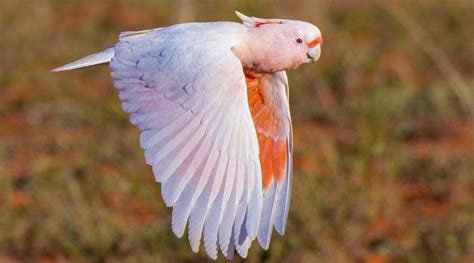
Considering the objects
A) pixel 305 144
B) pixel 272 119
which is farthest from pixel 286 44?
pixel 305 144

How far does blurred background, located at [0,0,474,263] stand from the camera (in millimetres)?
4793

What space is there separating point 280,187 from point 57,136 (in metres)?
2.91

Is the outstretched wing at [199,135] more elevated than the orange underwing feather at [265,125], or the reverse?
the outstretched wing at [199,135]

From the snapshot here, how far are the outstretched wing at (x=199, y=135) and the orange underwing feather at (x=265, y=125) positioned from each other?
0.39m

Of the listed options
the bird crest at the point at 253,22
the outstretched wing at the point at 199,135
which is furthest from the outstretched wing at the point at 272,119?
the outstretched wing at the point at 199,135

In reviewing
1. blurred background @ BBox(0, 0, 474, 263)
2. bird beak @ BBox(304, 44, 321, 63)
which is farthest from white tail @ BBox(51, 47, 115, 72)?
blurred background @ BBox(0, 0, 474, 263)

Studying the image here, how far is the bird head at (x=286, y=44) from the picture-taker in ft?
11.9

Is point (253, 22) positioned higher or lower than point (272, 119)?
higher

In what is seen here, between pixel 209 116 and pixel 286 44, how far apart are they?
45cm

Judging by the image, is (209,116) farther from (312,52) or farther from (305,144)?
(305,144)

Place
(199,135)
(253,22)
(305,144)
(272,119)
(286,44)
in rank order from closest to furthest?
(199,135) < (286,44) < (253,22) < (272,119) < (305,144)

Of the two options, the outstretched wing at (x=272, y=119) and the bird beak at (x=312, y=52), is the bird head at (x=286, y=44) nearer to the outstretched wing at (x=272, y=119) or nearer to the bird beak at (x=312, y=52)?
the bird beak at (x=312, y=52)

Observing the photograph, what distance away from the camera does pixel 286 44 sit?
3.62m

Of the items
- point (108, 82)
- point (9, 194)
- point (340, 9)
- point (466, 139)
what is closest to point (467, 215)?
point (466, 139)
